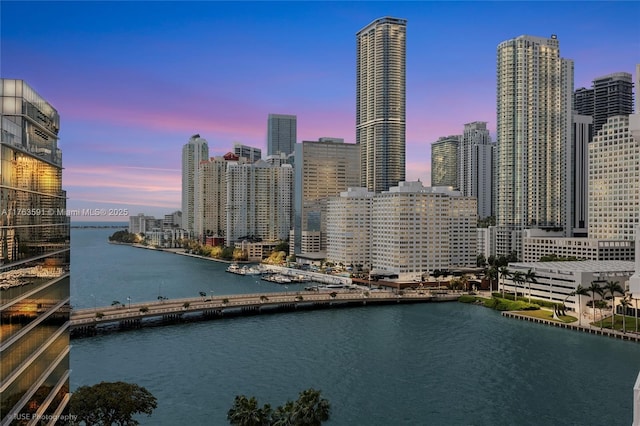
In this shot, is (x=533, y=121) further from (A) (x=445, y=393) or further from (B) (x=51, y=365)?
(B) (x=51, y=365)

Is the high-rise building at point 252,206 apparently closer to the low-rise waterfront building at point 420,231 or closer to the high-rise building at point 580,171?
the low-rise waterfront building at point 420,231

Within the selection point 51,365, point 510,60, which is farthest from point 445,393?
point 510,60

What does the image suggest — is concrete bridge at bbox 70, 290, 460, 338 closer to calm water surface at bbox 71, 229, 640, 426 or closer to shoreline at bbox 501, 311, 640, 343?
calm water surface at bbox 71, 229, 640, 426

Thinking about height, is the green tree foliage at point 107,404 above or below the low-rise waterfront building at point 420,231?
below

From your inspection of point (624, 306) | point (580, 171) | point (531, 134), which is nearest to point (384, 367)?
point (624, 306)

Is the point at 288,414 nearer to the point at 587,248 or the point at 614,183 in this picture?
the point at 587,248

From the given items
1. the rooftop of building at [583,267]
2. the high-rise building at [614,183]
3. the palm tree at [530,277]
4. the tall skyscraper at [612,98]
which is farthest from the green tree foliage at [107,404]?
the tall skyscraper at [612,98]
